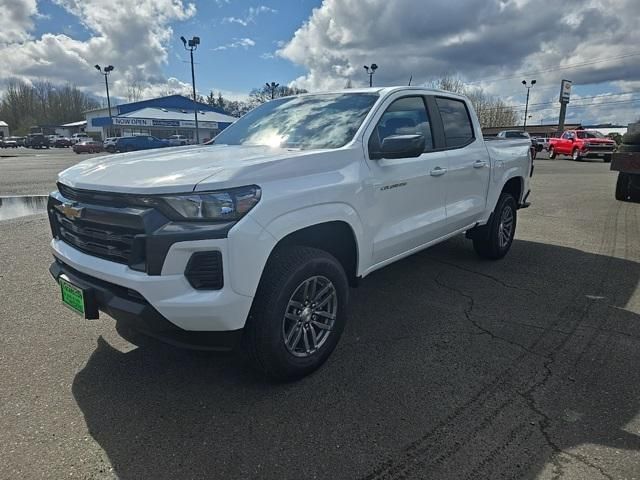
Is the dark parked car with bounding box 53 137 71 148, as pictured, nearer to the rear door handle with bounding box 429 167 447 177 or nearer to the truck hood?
the truck hood

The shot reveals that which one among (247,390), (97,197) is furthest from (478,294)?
(97,197)

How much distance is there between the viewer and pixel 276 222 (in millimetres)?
2615

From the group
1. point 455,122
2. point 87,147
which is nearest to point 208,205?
point 455,122

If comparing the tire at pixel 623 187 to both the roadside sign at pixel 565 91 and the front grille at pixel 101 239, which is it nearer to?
the front grille at pixel 101 239

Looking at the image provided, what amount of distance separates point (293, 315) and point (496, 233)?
3567 millimetres

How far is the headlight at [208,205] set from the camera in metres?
2.42

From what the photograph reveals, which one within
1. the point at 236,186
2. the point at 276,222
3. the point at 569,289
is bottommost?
the point at 569,289

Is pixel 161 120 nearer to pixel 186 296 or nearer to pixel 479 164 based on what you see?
pixel 479 164

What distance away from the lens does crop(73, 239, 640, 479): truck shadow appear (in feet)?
7.54

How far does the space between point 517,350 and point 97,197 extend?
3.07 metres

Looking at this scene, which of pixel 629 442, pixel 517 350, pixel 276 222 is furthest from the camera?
pixel 517 350

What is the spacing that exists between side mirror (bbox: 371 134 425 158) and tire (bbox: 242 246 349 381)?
2.93ft

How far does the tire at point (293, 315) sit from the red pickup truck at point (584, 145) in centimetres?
2786

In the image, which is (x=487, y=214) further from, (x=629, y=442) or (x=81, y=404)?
(x=81, y=404)
